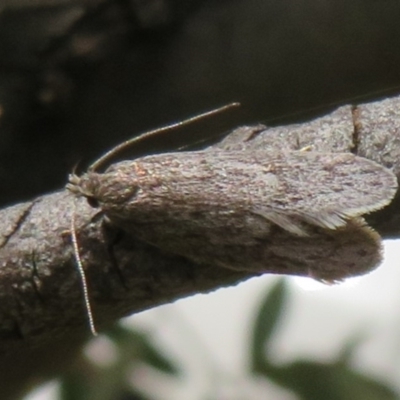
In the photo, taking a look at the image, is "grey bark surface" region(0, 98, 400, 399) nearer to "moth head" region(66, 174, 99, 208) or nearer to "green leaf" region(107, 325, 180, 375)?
"moth head" region(66, 174, 99, 208)

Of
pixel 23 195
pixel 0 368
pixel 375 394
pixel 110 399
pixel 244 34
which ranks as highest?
pixel 244 34

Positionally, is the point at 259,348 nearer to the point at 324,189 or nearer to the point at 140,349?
the point at 140,349

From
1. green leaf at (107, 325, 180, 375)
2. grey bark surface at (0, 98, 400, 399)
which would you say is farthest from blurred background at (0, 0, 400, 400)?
green leaf at (107, 325, 180, 375)

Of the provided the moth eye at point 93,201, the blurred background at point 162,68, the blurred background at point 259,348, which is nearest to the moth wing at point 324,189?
the moth eye at point 93,201

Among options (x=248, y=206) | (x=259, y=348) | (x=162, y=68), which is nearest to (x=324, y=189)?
(x=248, y=206)

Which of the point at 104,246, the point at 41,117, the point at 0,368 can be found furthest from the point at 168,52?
the point at 0,368

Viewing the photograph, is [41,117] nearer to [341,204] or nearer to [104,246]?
[104,246]

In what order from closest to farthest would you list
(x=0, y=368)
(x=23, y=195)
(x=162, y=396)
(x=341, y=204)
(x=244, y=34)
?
1. (x=341, y=204)
2. (x=244, y=34)
3. (x=23, y=195)
4. (x=0, y=368)
5. (x=162, y=396)
